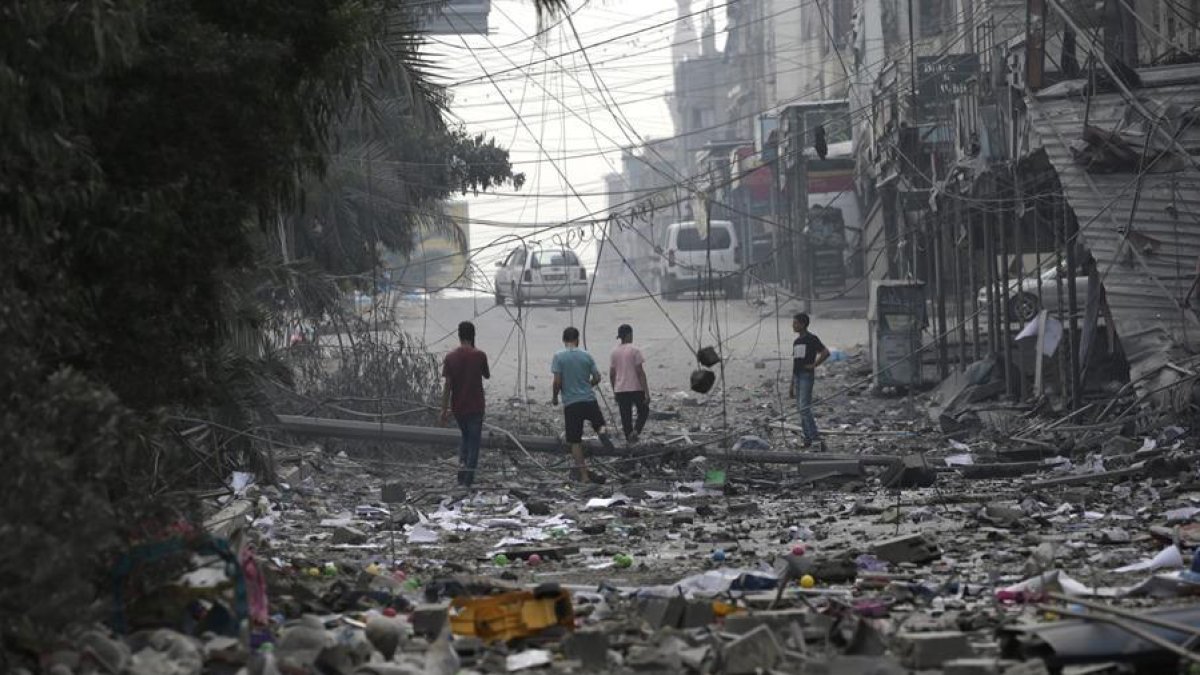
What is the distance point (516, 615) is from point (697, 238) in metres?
37.7

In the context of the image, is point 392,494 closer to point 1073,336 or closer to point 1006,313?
point 1073,336

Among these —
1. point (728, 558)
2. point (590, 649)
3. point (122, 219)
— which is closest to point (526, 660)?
point (590, 649)

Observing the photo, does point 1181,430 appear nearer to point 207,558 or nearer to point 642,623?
point 642,623

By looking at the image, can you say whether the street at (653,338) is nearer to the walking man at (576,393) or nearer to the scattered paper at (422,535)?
the walking man at (576,393)

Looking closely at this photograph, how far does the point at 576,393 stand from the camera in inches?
661

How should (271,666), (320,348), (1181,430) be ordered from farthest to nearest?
1. (320,348)
2. (1181,430)
3. (271,666)

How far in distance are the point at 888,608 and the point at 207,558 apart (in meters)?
3.27

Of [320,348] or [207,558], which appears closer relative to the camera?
[207,558]

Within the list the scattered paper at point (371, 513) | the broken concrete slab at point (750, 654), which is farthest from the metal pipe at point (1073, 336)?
the broken concrete slab at point (750, 654)

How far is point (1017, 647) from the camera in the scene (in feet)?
22.9

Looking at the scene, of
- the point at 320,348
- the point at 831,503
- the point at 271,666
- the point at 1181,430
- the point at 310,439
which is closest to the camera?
the point at 271,666

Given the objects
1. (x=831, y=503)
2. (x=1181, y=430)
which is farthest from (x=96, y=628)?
(x=1181, y=430)

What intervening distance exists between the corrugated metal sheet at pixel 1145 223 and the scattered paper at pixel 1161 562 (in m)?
7.49

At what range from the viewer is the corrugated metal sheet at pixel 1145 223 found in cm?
1703
